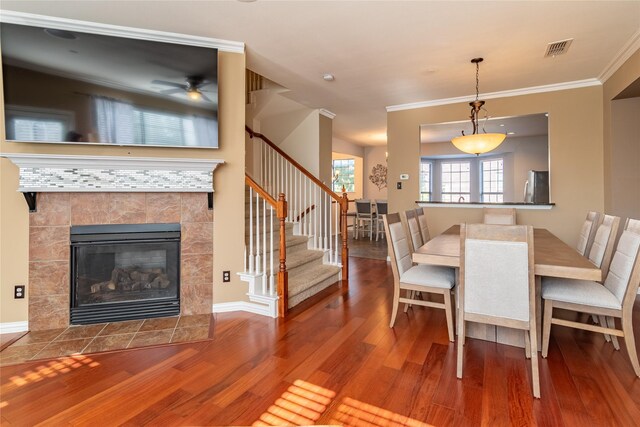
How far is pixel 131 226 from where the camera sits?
2.83 meters

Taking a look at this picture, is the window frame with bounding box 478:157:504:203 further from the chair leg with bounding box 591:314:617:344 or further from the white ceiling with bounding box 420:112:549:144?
the chair leg with bounding box 591:314:617:344

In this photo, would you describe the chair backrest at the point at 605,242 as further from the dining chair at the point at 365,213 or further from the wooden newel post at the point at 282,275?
the dining chair at the point at 365,213

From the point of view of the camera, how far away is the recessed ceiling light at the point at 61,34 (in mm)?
2498

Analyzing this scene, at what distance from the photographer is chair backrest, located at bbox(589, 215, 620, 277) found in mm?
2295

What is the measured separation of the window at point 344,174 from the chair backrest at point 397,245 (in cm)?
724

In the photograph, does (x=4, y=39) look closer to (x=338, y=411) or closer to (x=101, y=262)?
(x=101, y=262)

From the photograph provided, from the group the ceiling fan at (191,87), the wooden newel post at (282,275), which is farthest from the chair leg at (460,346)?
the ceiling fan at (191,87)

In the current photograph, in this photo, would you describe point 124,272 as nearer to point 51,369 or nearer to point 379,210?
point 51,369

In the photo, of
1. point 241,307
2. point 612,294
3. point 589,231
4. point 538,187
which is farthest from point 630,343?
point 538,187

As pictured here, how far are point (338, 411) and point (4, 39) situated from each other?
3594 mm

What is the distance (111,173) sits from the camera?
2654mm

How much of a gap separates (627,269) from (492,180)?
589cm

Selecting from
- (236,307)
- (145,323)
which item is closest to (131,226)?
(145,323)

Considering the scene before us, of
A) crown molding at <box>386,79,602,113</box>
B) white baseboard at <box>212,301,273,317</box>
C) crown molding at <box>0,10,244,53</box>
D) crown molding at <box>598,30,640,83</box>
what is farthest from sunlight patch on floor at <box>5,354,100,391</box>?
crown molding at <box>598,30,640,83</box>
